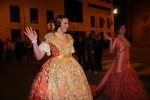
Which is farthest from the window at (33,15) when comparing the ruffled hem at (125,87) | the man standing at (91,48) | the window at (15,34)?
the ruffled hem at (125,87)

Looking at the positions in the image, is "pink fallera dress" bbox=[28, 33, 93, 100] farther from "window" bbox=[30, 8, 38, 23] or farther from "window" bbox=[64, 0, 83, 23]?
"window" bbox=[64, 0, 83, 23]

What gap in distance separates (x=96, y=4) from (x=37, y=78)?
34844mm

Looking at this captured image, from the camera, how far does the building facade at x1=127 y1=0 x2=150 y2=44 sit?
149ft

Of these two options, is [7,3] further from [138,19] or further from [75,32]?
[138,19]

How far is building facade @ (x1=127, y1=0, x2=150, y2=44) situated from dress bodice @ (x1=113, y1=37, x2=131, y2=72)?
138 ft

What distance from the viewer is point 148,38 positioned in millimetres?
44625

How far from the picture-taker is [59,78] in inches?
124

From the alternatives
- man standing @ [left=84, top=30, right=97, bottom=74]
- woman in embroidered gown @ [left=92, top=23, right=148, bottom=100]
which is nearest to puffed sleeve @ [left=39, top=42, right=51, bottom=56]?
woman in embroidered gown @ [left=92, top=23, right=148, bottom=100]

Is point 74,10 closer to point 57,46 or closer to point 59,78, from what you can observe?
point 57,46

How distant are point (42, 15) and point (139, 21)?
31.6 metres

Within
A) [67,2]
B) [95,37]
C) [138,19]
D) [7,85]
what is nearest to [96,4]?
[67,2]

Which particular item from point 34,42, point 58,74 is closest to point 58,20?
point 34,42

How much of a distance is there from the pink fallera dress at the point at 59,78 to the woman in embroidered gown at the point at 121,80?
64.2 inches

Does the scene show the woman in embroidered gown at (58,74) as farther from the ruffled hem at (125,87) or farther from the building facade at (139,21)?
the building facade at (139,21)
